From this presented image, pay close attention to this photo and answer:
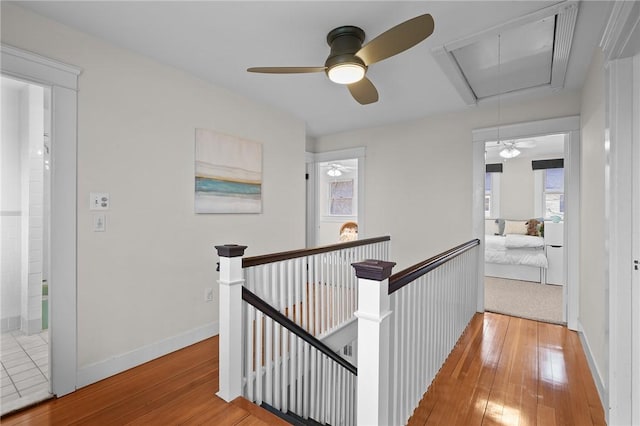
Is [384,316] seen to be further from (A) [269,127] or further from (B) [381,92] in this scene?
(A) [269,127]

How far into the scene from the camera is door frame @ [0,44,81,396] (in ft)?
6.61

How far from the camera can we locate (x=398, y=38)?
1723 millimetres

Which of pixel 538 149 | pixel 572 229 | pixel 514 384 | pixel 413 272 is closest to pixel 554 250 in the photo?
pixel 538 149

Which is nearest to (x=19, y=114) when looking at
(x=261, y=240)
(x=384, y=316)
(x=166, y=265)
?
(x=166, y=265)

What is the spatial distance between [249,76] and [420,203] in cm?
271

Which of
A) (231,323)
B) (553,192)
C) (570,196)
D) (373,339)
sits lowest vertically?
(231,323)

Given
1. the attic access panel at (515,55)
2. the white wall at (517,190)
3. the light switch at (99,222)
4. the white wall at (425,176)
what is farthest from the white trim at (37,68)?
the white wall at (517,190)

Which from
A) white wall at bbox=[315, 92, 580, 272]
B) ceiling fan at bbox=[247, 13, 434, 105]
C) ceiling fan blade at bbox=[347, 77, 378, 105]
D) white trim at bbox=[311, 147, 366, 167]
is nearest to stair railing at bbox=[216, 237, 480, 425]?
white wall at bbox=[315, 92, 580, 272]

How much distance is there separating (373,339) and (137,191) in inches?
87.1

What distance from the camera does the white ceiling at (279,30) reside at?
1.89 meters

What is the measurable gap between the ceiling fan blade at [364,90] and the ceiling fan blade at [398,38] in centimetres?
29

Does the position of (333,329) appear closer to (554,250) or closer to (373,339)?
(373,339)

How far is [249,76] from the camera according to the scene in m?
2.92

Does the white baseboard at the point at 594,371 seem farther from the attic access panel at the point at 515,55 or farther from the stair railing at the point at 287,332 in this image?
the attic access panel at the point at 515,55
